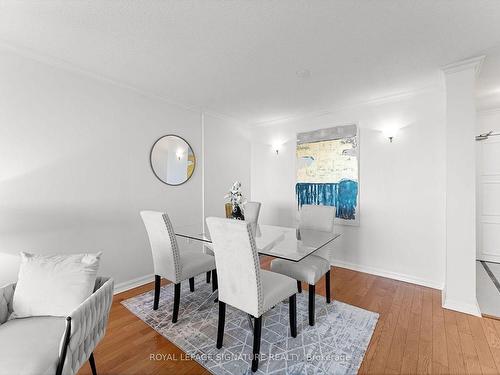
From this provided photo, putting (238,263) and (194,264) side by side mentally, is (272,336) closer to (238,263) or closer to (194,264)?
(238,263)

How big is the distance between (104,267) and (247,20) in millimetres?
2870

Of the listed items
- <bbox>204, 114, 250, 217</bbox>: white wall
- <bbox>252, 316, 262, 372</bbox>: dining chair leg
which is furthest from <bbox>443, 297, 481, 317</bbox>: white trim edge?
<bbox>204, 114, 250, 217</bbox>: white wall

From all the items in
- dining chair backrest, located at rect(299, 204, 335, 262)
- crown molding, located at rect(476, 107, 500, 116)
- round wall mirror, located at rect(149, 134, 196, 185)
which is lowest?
dining chair backrest, located at rect(299, 204, 335, 262)

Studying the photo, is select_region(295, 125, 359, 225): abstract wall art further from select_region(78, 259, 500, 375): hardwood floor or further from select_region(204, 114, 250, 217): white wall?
select_region(78, 259, 500, 375): hardwood floor

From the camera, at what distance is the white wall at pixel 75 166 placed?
2.07 m

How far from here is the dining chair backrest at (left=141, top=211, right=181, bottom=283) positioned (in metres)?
2.08

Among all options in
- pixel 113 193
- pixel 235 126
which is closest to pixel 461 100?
pixel 235 126

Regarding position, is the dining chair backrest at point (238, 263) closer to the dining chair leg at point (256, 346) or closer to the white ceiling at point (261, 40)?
the dining chair leg at point (256, 346)

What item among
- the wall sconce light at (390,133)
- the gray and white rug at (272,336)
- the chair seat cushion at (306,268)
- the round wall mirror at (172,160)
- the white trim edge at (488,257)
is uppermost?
the wall sconce light at (390,133)

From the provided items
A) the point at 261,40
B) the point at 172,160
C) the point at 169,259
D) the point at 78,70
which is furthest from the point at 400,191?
the point at 78,70

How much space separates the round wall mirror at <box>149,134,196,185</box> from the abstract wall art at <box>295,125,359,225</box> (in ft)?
6.02

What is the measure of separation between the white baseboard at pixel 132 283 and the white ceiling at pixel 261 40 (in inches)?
95.5

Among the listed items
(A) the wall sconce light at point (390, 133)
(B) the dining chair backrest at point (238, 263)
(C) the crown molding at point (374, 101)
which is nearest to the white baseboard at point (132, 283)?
(B) the dining chair backrest at point (238, 263)

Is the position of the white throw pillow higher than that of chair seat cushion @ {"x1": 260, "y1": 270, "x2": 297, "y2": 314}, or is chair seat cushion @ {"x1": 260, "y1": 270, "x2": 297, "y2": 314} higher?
the white throw pillow
